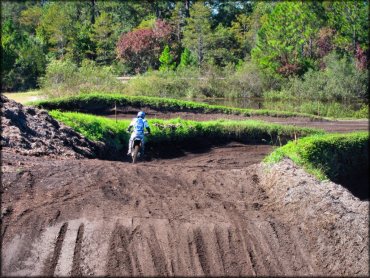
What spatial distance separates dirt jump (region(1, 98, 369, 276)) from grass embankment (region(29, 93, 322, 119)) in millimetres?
12708

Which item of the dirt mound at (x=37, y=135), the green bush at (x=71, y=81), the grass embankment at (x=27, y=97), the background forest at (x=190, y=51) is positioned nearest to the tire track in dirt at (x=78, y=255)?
the dirt mound at (x=37, y=135)

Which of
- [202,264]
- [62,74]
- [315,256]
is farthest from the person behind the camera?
[62,74]

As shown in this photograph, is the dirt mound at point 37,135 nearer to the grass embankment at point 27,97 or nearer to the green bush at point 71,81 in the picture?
the grass embankment at point 27,97

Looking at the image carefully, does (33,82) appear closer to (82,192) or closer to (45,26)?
(45,26)

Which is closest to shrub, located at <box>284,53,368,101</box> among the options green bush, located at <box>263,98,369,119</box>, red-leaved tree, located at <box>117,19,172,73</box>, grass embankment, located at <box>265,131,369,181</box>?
green bush, located at <box>263,98,369,119</box>

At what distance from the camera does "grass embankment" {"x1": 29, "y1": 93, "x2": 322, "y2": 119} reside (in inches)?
1045

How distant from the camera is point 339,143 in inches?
760

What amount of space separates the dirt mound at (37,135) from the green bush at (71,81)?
684 inches

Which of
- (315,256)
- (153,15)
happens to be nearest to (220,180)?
(315,256)

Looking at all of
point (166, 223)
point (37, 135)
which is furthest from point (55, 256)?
point (37, 135)

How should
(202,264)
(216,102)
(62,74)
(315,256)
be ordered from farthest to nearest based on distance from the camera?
(216,102) < (62,74) < (315,256) < (202,264)

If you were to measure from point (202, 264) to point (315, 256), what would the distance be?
259 cm

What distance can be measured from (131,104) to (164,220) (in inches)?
797

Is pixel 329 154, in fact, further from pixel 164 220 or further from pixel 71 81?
pixel 71 81
